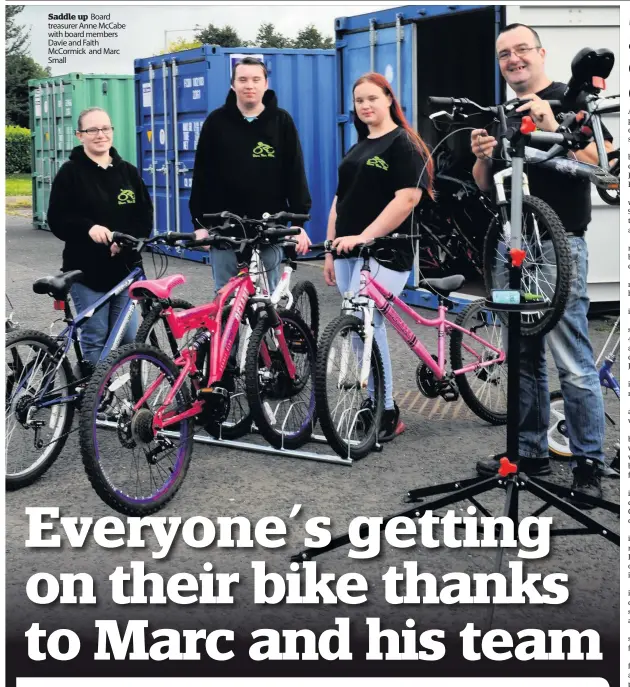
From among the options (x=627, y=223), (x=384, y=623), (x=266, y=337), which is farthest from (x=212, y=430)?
(x=627, y=223)

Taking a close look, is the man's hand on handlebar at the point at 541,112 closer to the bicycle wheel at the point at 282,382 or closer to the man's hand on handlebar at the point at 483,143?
the man's hand on handlebar at the point at 483,143

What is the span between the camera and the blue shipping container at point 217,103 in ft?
45.1

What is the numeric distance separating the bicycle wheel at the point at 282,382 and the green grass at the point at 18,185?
27619 mm

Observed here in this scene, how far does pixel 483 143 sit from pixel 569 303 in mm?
963

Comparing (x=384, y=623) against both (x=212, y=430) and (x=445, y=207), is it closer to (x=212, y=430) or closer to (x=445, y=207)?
(x=212, y=430)

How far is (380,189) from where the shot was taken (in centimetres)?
567

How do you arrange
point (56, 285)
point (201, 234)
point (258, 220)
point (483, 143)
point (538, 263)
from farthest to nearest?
point (201, 234) → point (258, 220) → point (56, 285) → point (538, 263) → point (483, 143)

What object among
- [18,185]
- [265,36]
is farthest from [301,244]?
[265,36]

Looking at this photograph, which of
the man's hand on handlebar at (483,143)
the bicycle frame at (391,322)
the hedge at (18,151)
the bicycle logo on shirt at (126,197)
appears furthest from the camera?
the hedge at (18,151)

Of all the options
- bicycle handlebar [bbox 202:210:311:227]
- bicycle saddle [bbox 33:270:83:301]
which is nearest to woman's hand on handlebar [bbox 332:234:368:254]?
bicycle handlebar [bbox 202:210:311:227]

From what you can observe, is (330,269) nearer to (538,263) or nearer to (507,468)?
(538,263)

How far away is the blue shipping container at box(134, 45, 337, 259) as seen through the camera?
542 inches

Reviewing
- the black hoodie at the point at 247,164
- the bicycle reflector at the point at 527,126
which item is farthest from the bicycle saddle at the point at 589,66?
the black hoodie at the point at 247,164

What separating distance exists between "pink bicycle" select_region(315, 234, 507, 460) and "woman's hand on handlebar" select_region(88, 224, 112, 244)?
1247mm
